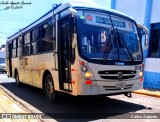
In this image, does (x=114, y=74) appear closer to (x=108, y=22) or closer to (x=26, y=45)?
(x=108, y=22)

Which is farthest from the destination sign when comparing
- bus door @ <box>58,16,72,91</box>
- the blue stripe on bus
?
the blue stripe on bus

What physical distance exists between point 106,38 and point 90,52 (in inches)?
29.0

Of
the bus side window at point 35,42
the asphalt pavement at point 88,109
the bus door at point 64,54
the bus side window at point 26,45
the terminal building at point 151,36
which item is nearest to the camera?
the asphalt pavement at point 88,109

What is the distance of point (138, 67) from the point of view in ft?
23.6

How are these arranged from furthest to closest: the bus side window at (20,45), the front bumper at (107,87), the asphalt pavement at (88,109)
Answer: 1. the bus side window at (20,45)
2. the asphalt pavement at (88,109)
3. the front bumper at (107,87)

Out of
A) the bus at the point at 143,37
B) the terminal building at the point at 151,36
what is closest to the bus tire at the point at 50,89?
the bus at the point at 143,37

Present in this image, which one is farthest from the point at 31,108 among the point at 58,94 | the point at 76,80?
the point at 76,80

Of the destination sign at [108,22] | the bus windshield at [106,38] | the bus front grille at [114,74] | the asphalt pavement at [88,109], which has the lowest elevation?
the asphalt pavement at [88,109]

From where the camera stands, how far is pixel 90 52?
248 inches

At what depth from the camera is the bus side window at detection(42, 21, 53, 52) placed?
793cm

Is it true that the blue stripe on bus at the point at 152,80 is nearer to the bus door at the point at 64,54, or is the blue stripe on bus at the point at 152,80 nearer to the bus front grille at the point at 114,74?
the bus front grille at the point at 114,74

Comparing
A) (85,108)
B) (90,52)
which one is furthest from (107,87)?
(85,108)

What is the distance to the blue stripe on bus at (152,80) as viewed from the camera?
13848mm

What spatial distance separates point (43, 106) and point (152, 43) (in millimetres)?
9395
